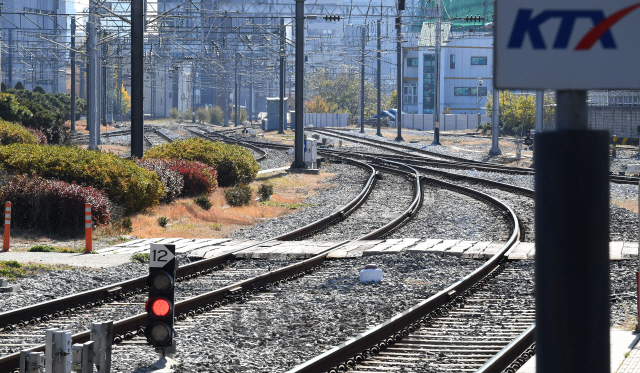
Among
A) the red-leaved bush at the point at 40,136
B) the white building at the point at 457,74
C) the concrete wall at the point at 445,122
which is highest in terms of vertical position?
the white building at the point at 457,74

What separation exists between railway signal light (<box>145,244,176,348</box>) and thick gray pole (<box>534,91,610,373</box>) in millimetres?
4998

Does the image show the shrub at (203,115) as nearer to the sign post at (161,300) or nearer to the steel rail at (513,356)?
the steel rail at (513,356)

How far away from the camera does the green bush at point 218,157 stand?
2825cm

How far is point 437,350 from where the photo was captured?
8.79 metres

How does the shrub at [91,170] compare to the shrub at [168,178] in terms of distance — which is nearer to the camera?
the shrub at [91,170]

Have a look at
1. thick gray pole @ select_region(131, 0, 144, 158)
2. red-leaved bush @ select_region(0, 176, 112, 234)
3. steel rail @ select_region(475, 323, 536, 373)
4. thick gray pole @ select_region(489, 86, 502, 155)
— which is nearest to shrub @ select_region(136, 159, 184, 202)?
thick gray pole @ select_region(131, 0, 144, 158)

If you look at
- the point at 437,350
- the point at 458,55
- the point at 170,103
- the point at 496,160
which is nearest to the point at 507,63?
the point at 437,350

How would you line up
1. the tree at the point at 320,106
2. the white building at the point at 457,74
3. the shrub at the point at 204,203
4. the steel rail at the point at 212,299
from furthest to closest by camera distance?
the tree at the point at 320,106 < the white building at the point at 457,74 < the shrub at the point at 204,203 < the steel rail at the point at 212,299

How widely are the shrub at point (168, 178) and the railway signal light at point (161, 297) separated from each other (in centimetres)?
1494

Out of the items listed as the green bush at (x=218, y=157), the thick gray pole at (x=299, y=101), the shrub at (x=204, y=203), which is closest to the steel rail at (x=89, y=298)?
the shrub at (x=204, y=203)

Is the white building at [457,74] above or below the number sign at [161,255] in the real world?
above

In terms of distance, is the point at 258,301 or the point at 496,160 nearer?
the point at 258,301

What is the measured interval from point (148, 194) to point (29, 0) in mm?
104976

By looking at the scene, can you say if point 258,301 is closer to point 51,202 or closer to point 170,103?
point 51,202
